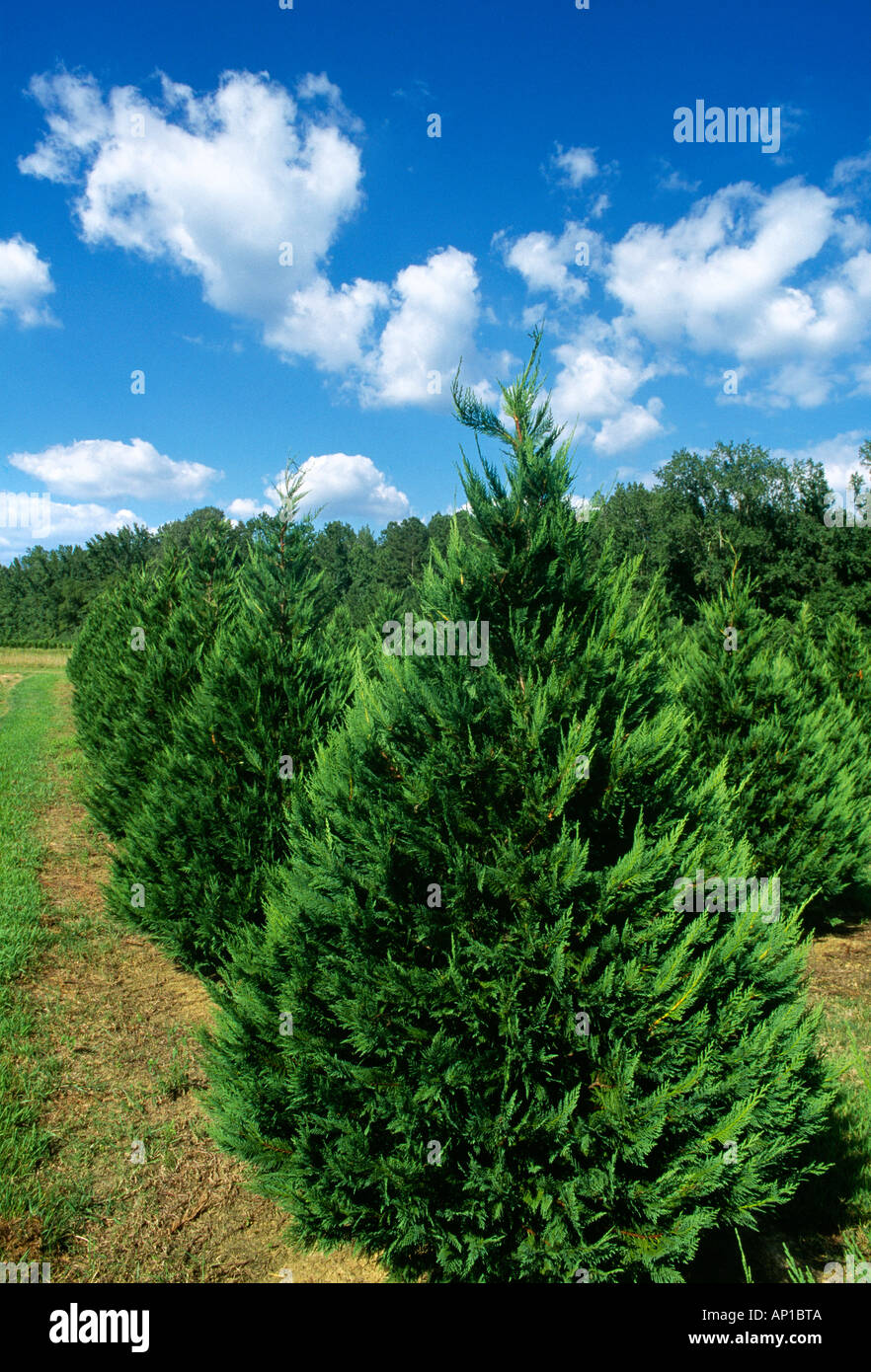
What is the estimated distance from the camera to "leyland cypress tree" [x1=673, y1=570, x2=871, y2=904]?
28.7 feet

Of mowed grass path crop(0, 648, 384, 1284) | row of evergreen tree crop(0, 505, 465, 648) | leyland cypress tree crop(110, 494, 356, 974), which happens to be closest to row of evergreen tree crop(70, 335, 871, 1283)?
mowed grass path crop(0, 648, 384, 1284)

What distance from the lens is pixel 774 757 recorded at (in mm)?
8859

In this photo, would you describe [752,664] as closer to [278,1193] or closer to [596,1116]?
[596,1116]

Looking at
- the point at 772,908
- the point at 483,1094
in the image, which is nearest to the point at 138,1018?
the point at 483,1094

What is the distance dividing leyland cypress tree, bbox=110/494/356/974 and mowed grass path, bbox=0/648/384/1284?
90 centimetres

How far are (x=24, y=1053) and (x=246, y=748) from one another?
2897mm

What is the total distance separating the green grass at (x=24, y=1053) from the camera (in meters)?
3.90

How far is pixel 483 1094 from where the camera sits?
2.91 metres

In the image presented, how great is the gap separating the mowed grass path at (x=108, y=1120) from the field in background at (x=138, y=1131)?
0.01 m

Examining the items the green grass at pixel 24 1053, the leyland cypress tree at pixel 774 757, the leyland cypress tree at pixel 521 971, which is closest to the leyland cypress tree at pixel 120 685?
the green grass at pixel 24 1053

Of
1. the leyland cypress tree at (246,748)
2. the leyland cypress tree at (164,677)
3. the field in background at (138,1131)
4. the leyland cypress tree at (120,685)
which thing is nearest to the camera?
the field in background at (138,1131)

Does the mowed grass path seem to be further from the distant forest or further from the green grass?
the distant forest

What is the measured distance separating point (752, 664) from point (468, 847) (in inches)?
284

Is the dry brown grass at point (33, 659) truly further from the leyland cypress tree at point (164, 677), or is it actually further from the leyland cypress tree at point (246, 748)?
the leyland cypress tree at point (246, 748)
